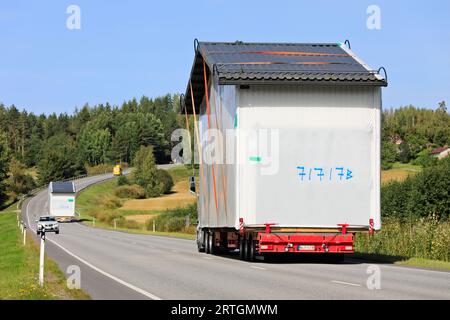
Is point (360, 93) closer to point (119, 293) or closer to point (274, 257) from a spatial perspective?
point (274, 257)

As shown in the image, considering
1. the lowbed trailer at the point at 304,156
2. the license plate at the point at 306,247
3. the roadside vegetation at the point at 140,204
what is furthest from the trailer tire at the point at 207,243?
the roadside vegetation at the point at 140,204

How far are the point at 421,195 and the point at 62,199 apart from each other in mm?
32747

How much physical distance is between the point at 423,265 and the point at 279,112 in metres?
5.97

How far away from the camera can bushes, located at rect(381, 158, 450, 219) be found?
2672 inches

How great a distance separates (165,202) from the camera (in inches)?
4373

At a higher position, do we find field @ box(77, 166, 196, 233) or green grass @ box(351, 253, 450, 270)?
green grass @ box(351, 253, 450, 270)

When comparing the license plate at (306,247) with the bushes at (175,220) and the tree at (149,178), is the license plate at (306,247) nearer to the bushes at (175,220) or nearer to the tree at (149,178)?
the bushes at (175,220)

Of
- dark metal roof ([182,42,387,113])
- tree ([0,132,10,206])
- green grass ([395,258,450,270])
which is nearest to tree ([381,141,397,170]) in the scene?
tree ([0,132,10,206])

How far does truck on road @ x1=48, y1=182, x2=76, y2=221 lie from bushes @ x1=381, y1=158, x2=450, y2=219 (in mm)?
28754

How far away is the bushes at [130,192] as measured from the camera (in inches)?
4847

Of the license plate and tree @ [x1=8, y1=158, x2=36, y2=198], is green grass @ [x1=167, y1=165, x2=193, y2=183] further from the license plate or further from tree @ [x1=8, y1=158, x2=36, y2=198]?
the license plate

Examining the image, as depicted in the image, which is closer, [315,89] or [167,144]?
[315,89]

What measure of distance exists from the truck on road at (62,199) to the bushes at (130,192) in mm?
44277
